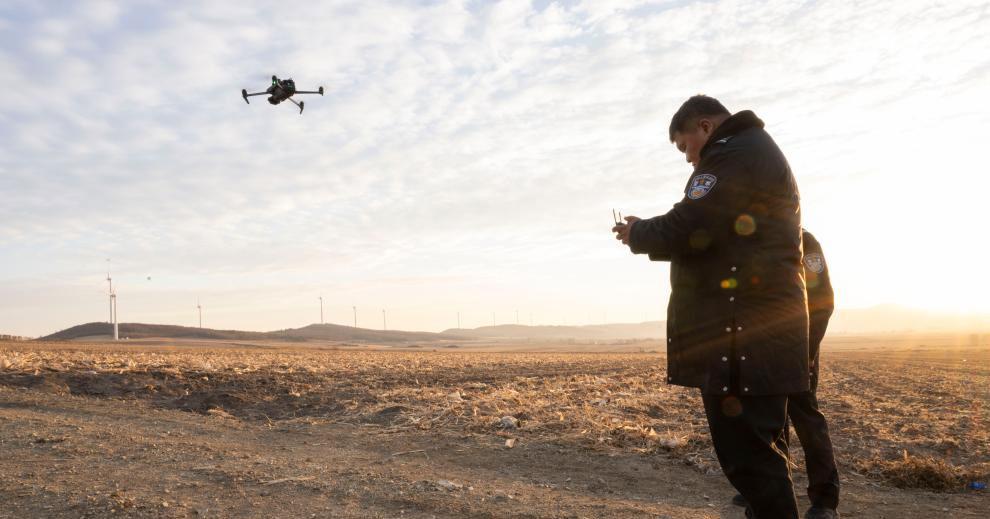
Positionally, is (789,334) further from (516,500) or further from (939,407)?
(939,407)

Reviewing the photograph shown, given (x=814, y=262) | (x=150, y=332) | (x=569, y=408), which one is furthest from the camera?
(x=150, y=332)

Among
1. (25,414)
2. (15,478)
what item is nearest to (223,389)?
(25,414)

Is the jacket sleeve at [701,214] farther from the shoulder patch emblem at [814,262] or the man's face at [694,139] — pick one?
the shoulder patch emblem at [814,262]

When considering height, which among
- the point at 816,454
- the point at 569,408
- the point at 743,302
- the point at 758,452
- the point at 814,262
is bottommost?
the point at 569,408

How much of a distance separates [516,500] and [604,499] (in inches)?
28.0

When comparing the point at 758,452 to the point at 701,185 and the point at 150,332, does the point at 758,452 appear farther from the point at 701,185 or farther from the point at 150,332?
the point at 150,332

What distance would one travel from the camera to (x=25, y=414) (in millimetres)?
8781

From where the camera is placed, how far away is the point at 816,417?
16.2ft

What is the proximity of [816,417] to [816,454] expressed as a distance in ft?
0.83

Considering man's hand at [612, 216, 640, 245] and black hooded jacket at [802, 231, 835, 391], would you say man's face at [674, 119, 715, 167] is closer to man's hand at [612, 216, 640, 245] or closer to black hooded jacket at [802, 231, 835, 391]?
man's hand at [612, 216, 640, 245]

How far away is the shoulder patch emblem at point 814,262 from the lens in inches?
196

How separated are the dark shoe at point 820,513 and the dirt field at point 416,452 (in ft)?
1.25

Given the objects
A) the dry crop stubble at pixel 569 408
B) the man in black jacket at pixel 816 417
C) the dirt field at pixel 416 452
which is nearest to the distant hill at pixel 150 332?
the dry crop stubble at pixel 569 408

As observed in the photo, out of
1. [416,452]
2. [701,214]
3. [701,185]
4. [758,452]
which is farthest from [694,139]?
[416,452]
